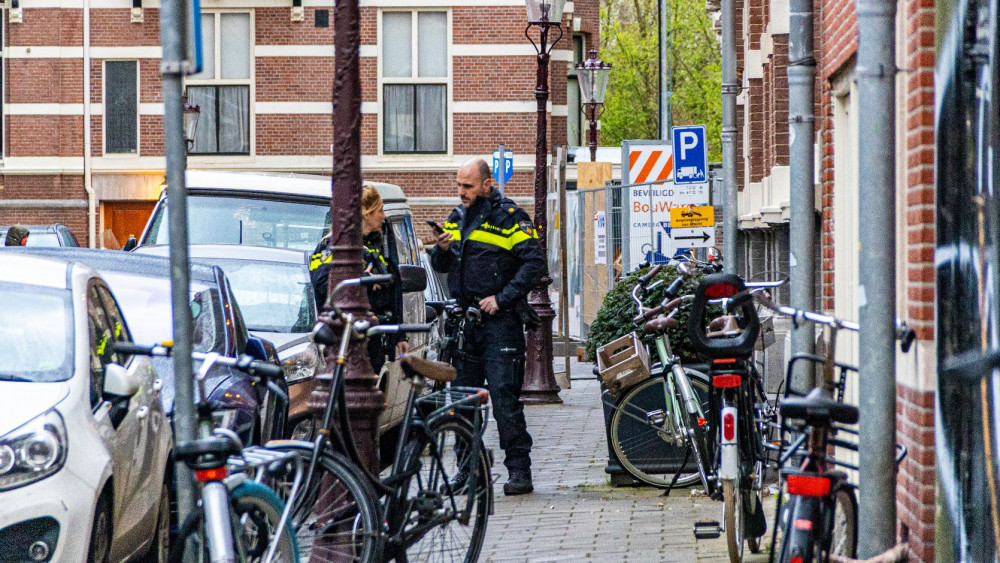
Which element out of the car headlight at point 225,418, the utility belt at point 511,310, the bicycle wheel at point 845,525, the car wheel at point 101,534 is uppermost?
the utility belt at point 511,310

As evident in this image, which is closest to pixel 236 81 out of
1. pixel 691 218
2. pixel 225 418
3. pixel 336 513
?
pixel 691 218

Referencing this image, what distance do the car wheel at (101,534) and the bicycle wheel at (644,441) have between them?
4416mm

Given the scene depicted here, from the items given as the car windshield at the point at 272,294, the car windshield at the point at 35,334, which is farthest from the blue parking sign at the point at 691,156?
the car windshield at the point at 35,334

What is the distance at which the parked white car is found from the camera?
16.8 ft

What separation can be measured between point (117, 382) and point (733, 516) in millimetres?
2831

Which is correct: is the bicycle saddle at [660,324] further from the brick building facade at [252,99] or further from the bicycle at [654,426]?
the brick building facade at [252,99]

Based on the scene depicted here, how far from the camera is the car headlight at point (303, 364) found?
363 inches

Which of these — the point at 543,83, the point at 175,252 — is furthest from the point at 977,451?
the point at 543,83

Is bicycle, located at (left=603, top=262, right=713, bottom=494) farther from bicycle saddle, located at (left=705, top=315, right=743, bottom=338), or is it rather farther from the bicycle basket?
bicycle saddle, located at (left=705, top=315, right=743, bottom=338)

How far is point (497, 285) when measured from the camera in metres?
9.28

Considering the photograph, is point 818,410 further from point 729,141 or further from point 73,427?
point 729,141

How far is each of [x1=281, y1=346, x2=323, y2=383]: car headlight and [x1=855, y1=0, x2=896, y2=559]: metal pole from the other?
5366mm

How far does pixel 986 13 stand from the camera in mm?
4043

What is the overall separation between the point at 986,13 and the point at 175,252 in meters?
2.41
